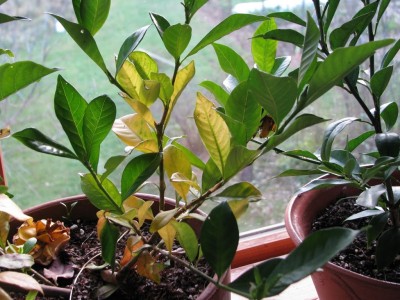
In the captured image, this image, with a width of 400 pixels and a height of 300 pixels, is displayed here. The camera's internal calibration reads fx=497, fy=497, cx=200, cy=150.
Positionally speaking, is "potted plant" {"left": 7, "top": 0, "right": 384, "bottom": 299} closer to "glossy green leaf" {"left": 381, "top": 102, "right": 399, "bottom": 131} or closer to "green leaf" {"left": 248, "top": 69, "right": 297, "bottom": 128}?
"green leaf" {"left": 248, "top": 69, "right": 297, "bottom": 128}

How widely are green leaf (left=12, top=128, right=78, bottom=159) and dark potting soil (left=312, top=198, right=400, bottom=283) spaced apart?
450mm

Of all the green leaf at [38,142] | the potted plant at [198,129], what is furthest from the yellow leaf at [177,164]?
the green leaf at [38,142]

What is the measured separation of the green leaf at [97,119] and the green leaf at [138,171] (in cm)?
5

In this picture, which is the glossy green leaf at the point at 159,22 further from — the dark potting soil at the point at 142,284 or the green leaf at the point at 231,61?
the dark potting soil at the point at 142,284

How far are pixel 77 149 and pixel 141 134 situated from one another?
0.09 m

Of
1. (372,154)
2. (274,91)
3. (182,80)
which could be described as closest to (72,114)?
(182,80)

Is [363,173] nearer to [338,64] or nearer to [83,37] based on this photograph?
[338,64]

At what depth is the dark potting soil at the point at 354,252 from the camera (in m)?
0.75

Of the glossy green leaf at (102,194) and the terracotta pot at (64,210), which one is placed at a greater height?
the glossy green leaf at (102,194)

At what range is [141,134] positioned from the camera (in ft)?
2.06

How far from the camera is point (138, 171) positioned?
1.94ft

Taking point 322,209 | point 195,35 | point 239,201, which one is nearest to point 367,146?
point 322,209

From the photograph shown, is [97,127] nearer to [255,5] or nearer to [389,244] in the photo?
[389,244]

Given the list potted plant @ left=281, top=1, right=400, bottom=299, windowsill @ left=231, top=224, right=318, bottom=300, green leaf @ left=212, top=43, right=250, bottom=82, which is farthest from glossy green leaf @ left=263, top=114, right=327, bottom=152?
windowsill @ left=231, top=224, right=318, bottom=300
